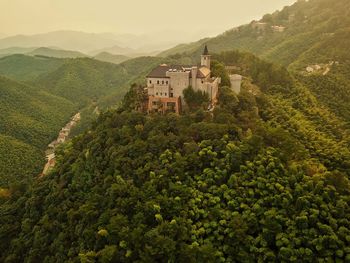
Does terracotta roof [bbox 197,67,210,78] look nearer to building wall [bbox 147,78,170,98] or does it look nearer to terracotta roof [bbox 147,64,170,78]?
building wall [bbox 147,78,170,98]

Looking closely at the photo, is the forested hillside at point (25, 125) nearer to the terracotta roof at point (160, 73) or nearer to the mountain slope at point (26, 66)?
the terracotta roof at point (160, 73)

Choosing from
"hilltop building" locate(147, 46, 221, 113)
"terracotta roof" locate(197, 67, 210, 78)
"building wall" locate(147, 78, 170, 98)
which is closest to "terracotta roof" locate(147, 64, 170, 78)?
"hilltop building" locate(147, 46, 221, 113)

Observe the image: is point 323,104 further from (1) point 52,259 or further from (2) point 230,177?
(1) point 52,259

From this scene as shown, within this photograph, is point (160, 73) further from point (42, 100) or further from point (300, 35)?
point (42, 100)

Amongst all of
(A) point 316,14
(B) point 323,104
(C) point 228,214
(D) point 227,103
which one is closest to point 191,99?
(D) point 227,103

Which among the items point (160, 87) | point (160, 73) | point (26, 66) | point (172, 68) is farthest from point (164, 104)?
point (26, 66)

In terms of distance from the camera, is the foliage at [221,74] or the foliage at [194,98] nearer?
the foliage at [194,98]

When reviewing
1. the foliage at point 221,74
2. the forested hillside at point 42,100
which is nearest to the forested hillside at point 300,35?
the foliage at point 221,74
